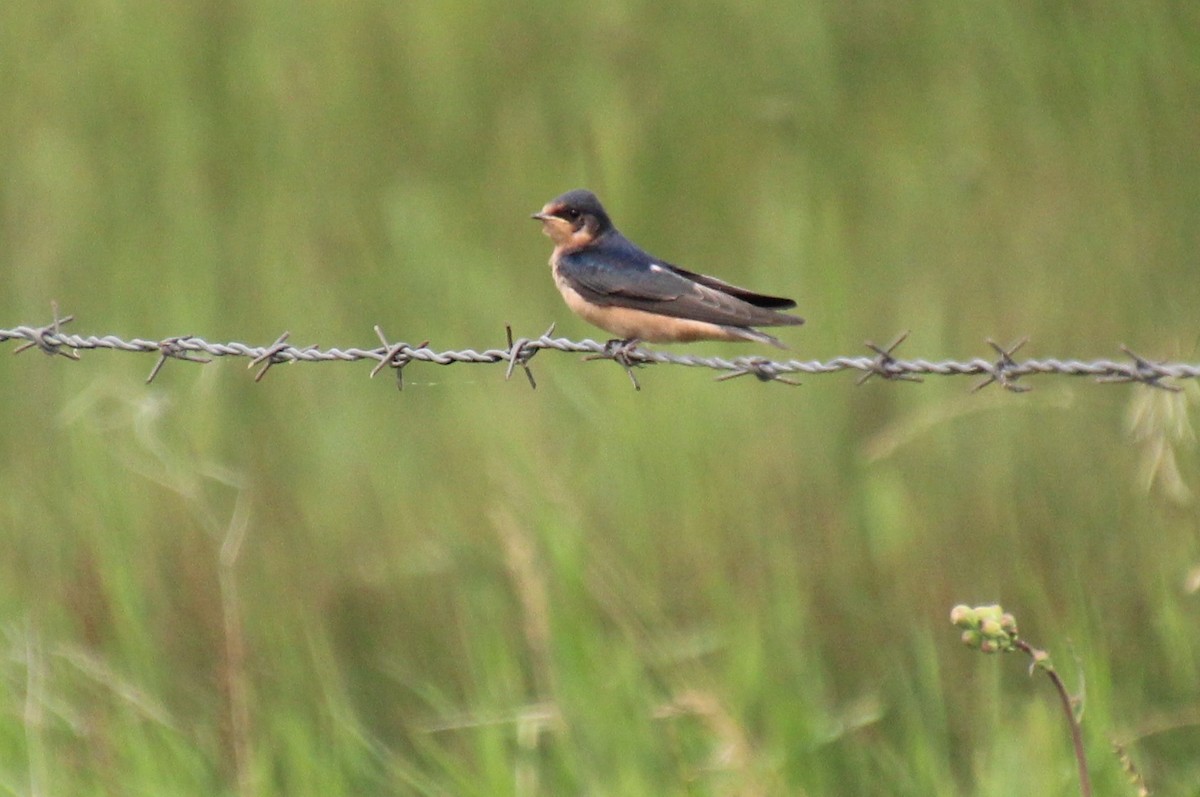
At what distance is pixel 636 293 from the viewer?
3846 mm

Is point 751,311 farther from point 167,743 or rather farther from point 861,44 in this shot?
point 861,44

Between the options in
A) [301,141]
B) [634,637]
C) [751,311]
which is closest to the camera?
[751,311]

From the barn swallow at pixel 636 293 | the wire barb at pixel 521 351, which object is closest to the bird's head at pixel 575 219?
the barn swallow at pixel 636 293

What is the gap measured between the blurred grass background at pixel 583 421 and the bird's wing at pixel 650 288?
65 cm

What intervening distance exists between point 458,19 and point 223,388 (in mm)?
1689

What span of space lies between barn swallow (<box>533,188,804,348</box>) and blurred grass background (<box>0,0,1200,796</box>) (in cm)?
60

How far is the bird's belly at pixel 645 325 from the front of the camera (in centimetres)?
371

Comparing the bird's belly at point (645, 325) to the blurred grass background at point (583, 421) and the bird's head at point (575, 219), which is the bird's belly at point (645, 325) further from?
the blurred grass background at point (583, 421)

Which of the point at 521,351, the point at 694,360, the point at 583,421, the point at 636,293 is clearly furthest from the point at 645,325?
the point at 583,421

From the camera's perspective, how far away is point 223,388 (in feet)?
17.4

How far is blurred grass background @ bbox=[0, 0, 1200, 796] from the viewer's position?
394 centimetres

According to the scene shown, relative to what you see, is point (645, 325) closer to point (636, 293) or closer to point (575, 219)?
point (636, 293)

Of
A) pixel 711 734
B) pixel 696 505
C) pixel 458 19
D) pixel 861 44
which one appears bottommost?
pixel 711 734

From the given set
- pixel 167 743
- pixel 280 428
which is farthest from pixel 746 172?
pixel 167 743
